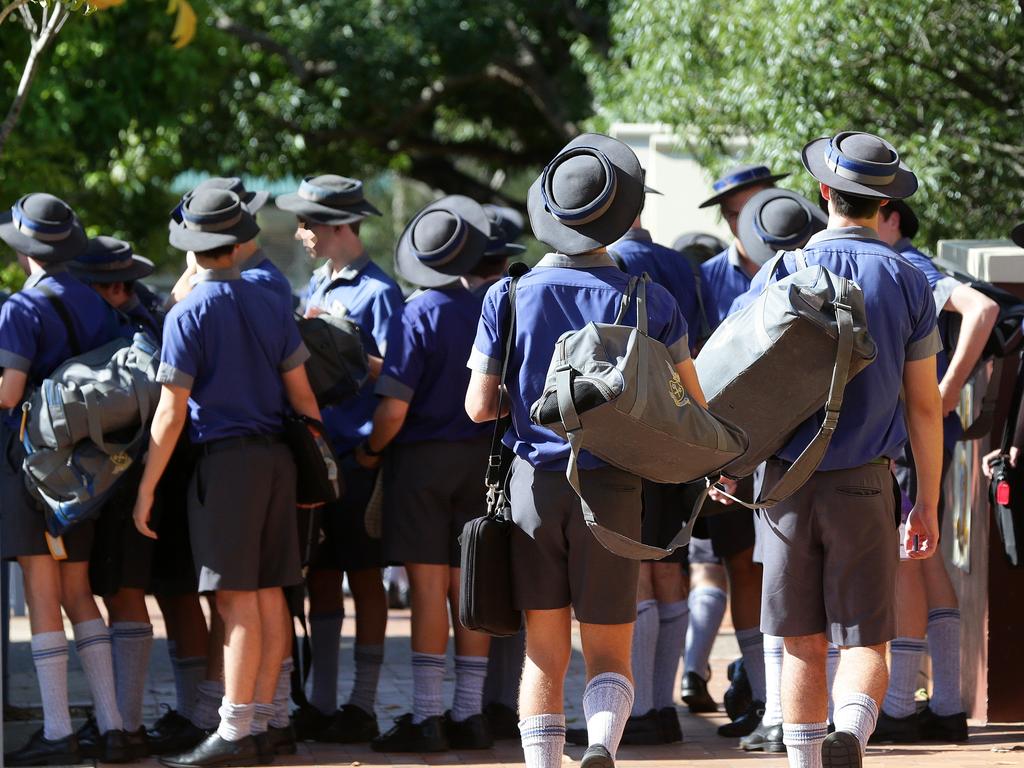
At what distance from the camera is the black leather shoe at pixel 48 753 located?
6.05 m

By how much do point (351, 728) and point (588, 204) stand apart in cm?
286

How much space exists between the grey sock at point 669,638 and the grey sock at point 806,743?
181 centimetres

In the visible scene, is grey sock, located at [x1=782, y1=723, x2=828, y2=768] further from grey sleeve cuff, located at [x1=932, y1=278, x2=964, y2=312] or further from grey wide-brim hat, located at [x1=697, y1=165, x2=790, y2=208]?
grey wide-brim hat, located at [x1=697, y1=165, x2=790, y2=208]

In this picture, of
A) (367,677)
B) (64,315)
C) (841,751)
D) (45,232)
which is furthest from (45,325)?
(841,751)

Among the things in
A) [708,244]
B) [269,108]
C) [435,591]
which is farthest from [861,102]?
[269,108]

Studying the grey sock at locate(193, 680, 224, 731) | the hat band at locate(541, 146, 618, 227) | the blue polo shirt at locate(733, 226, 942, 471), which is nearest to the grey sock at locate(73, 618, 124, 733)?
the grey sock at locate(193, 680, 224, 731)

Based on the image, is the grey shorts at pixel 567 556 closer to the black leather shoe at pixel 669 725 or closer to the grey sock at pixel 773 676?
the grey sock at pixel 773 676

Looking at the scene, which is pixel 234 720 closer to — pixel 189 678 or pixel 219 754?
pixel 219 754

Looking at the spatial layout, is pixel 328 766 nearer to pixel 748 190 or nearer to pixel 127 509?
pixel 127 509

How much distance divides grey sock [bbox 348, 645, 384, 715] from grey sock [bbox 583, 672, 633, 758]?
7.05 ft

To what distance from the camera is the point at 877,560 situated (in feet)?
15.7

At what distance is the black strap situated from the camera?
614cm

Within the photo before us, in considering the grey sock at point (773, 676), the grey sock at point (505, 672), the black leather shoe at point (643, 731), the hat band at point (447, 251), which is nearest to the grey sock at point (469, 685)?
the grey sock at point (505, 672)

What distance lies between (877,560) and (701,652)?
2666mm
